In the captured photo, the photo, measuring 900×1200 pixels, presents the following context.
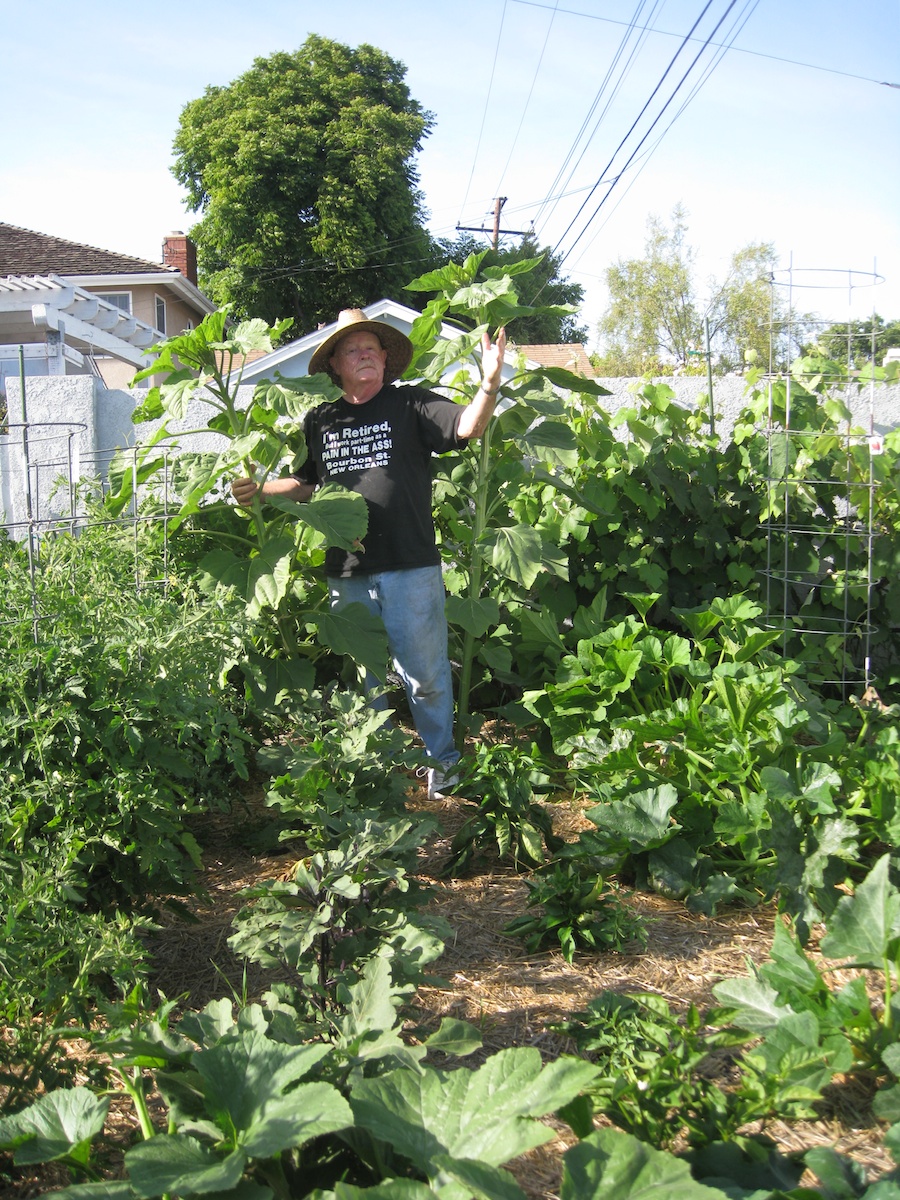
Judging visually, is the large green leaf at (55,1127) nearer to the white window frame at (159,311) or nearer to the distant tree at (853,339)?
the distant tree at (853,339)

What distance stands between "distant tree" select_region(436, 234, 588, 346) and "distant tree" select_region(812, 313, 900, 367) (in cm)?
2275

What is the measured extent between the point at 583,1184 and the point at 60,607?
1.65m

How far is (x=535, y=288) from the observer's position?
33844 millimetres

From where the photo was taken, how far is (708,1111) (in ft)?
4.89

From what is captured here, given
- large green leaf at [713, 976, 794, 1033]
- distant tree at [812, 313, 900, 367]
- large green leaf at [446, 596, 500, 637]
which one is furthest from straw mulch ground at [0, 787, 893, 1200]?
distant tree at [812, 313, 900, 367]

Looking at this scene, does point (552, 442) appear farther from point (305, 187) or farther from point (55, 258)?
point (305, 187)

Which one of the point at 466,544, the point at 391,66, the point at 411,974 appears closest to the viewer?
the point at 411,974

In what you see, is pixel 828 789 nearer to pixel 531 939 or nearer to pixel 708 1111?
pixel 531 939

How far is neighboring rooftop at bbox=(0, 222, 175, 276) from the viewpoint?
19.6m

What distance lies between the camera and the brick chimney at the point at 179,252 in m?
26.8

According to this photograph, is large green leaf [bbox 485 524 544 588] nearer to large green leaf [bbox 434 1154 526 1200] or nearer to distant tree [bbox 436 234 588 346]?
large green leaf [bbox 434 1154 526 1200]

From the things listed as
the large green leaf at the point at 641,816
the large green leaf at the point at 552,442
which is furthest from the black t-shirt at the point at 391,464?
the large green leaf at the point at 641,816

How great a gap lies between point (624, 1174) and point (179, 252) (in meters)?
28.5

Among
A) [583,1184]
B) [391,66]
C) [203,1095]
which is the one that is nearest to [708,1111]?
[583,1184]
